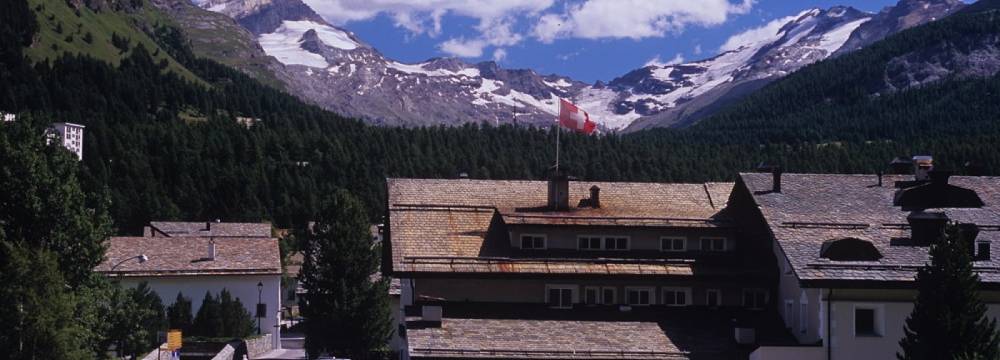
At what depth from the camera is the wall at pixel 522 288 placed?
48.8 meters

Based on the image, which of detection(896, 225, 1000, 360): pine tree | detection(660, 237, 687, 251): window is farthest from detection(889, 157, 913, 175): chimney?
detection(896, 225, 1000, 360): pine tree

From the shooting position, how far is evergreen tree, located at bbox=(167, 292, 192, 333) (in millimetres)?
75062

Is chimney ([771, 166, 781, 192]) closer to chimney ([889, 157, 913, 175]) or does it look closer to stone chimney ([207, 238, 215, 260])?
chimney ([889, 157, 913, 175])

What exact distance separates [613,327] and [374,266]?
22.0 metres

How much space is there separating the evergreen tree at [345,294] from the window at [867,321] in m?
24.7

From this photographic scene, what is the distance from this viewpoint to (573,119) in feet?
186

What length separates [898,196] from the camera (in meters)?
51.8

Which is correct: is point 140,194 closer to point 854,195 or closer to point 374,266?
point 374,266

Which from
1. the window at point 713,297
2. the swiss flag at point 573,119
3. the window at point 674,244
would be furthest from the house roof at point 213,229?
the window at point 713,297

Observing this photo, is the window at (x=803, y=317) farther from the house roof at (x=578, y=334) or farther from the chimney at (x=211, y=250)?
the chimney at (x=211, y=250)

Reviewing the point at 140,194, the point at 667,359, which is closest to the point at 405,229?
the point at 667,359

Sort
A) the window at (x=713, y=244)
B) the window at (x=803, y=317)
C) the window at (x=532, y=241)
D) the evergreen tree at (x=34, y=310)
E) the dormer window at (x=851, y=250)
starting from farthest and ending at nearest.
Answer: the window at (x=713, y=244) < the window at (x=532, y=241) < the window at (x=803, y=317) < the dormer window at (x=851, y=250) < the evergreen tree at (x=34, y=310)

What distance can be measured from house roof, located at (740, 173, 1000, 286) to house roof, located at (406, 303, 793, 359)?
3.21 meters

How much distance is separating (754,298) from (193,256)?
45.2 metres
